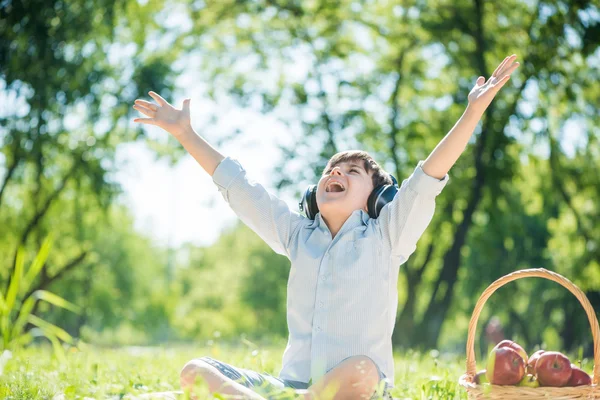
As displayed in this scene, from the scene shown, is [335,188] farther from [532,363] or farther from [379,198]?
[532,363]

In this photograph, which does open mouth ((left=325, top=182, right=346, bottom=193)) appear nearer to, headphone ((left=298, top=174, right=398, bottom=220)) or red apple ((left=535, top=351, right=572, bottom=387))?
headphone ((left=298, top=174, right=398, bottom=220))

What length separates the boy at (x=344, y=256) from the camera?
3.36m

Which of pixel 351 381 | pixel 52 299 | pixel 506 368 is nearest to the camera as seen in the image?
pixel 52 299

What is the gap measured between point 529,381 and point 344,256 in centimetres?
108

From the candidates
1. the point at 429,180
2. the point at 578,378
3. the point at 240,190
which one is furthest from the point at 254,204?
the point at 578,378

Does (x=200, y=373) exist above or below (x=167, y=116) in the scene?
below

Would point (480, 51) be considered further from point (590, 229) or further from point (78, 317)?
point (78, 317)

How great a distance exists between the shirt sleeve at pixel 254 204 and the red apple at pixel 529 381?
4.63ft

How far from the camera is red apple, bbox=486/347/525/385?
10.9 ft

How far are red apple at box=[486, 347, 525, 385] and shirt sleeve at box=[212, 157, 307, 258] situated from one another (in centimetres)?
128

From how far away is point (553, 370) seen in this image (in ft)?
11.0

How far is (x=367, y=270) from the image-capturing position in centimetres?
354

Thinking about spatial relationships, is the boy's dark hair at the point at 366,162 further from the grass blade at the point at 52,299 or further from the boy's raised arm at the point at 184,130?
the grass blade at the point at 52,299

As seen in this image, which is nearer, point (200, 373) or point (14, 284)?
point (14, 284)
